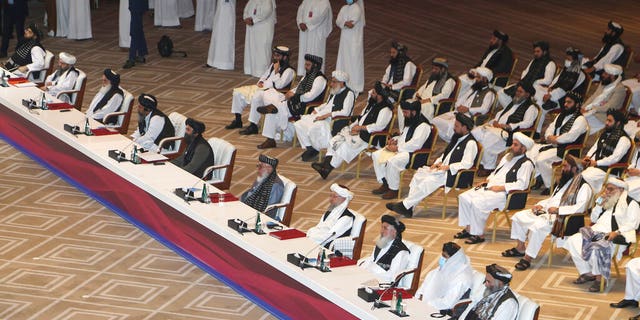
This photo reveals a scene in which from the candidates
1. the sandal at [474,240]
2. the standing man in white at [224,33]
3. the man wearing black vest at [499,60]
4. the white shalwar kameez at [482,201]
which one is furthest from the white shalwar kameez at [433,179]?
the standing man in white at [224,33]

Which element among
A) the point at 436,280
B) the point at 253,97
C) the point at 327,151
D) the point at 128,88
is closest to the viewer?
the point at 436,280

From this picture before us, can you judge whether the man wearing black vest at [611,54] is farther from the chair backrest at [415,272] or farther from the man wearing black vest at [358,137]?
the chair backrest at [415,272]

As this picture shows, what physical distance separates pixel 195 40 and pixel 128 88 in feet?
10.4

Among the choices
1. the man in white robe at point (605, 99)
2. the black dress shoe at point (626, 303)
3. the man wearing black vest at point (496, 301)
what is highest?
the man in white robe at point (605, 99)

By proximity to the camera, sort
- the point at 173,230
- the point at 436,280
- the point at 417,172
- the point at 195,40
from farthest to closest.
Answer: the point at 195,40 → the point at 417,172 → the point at 173,230 → the point at 436,280

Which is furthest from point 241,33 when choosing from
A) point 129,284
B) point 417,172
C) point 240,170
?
point 129,284

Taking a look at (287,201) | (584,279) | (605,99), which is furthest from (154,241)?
(605,99)

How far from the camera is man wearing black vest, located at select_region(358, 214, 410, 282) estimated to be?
386 inches

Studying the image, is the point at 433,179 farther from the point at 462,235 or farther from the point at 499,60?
the point at 499,60

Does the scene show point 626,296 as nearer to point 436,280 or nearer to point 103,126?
point 436,280

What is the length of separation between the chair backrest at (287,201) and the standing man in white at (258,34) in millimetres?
6549

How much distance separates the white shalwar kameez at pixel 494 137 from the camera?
13641 mm

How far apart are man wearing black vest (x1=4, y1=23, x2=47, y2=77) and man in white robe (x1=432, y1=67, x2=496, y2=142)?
5.24m

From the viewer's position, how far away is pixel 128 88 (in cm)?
1675
